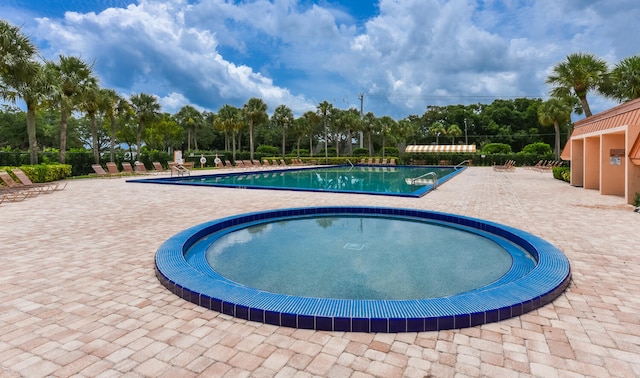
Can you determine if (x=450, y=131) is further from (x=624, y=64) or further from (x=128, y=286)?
(x=128, y=286)

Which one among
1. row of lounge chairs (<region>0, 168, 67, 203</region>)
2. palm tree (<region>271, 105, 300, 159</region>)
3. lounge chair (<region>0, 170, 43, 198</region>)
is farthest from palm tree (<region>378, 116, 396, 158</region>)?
lounge chair (<region>0, 170, 43, 198</region>)

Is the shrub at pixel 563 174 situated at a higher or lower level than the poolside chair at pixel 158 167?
lower

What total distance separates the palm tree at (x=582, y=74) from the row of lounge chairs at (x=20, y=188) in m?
24.0

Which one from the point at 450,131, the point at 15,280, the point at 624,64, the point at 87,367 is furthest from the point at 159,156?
the point at 450,131

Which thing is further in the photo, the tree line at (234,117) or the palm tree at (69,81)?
the palm tree at (69,81)

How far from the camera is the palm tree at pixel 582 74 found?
18.8m

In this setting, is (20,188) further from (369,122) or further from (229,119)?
(369,122)

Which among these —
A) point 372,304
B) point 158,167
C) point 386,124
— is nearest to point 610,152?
point 372,304

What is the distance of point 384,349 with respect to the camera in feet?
8.28

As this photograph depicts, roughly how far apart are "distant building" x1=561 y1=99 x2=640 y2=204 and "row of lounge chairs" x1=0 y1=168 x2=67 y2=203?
1684 centimetres

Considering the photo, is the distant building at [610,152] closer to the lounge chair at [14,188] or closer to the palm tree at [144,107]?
the lounge chair at [14,188]

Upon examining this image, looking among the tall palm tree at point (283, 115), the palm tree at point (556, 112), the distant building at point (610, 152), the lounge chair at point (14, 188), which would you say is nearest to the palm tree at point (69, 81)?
the lounge chair at point (14, 188)

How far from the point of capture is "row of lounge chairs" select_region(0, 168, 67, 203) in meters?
11.0

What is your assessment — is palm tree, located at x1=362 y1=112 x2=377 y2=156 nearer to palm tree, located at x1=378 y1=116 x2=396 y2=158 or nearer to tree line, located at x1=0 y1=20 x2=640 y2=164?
tree line, located at x1=0 y1=20 x2=640 y2=164
